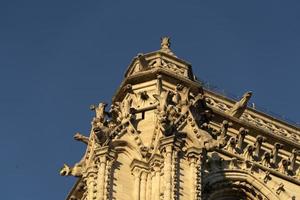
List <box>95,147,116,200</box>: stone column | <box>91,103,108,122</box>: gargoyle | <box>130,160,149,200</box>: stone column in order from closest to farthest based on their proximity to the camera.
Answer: <box>95,147,116,200</box>: stone column
<box>130,160,149,200</box>: stone column
<box>91,103,108,122</box>: gargoyle

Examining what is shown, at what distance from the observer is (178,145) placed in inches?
1293

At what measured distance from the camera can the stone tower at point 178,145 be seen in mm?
32562

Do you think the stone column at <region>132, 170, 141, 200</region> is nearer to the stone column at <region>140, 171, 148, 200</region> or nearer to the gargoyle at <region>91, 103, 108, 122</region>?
the stone column at <region>140, 171, 148, 200</region>

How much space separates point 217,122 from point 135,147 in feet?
12.0

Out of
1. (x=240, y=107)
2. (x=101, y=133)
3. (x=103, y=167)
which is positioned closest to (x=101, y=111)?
(x=101, y=133)

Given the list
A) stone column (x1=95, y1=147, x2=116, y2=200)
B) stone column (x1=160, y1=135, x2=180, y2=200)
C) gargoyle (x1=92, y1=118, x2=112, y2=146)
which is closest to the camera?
stone column (x1=160, y1=135, x2=180, y2=200)

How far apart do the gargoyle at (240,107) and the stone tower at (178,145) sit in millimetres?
24

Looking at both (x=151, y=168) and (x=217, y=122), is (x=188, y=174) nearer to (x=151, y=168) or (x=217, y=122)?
(x=151, y=168)

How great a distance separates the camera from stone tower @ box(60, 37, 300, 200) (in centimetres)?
3256

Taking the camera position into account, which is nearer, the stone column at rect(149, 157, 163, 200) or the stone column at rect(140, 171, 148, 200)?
the stone column at rect(149, 157, 163, 200)

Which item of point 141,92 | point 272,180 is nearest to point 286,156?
point 272,180

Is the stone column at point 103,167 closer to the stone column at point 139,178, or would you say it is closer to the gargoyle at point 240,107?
the stone column at point 139,178

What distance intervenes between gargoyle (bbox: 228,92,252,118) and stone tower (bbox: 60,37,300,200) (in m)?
0.02

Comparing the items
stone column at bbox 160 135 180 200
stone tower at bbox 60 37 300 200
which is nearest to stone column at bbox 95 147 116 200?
stone tower at bbox 60 37 300 200
